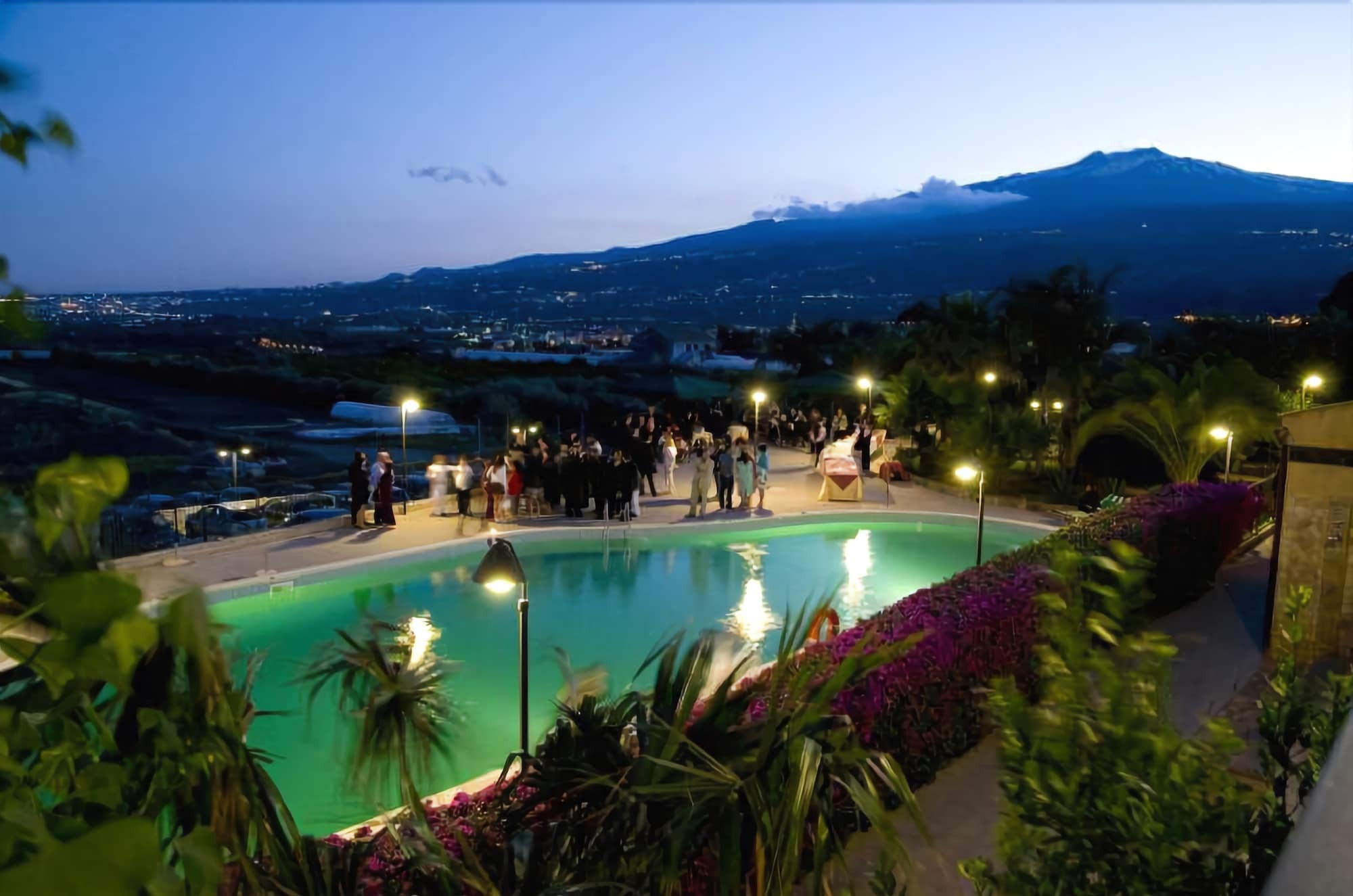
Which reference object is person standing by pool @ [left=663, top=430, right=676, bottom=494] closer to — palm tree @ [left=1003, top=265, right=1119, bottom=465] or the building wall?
palm tree @ [left=1003, top=265, right=1119, bottom=465]

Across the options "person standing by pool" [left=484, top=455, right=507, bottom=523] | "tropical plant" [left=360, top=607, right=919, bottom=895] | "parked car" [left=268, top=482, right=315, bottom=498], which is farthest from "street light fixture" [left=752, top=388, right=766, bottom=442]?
"tropical plant" [left=360, top=607, right=919, bottom=895]

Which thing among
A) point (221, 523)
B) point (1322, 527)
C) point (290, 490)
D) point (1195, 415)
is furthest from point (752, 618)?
point (290, 490)

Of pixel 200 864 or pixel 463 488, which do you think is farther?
pixel 463 488

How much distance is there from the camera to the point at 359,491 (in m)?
14.5

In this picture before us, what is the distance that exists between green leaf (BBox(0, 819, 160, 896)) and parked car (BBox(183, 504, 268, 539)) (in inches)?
553

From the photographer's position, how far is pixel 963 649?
648 centimetres

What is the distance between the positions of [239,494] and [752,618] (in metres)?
9.10

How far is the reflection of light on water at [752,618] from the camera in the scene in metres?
11.1

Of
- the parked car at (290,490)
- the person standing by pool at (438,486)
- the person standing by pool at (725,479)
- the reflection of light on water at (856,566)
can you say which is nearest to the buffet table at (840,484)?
the reflection of light on water at (856,566)

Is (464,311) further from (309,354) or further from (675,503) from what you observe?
(675,503)

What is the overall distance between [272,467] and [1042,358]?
2007cm

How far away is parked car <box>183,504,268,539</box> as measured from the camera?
44.5ft

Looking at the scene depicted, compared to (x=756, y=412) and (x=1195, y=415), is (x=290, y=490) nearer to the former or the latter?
(x=756, y=412)

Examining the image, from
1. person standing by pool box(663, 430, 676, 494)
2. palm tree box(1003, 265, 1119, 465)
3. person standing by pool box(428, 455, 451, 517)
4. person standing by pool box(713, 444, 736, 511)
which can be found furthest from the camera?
palm tree box(1003, 265, 1119, 465)
